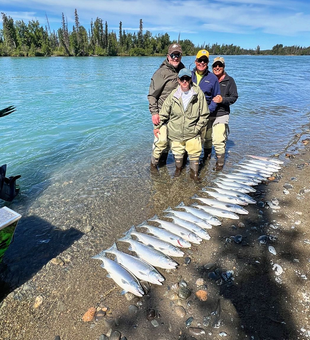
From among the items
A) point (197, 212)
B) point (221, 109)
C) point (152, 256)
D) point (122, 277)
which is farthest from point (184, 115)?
point (122, 277)

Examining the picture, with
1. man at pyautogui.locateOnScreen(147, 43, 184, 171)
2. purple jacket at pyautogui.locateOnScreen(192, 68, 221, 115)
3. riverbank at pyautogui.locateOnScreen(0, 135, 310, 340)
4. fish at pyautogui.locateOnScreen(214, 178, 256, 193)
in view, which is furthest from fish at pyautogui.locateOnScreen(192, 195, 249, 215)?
purple jacket at pyautogui.locateOnScreen(192, 68, 221, 115)

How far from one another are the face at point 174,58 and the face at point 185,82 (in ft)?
1.97

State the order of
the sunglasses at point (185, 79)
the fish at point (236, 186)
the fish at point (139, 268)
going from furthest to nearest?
the fish at point (236, 186)
the sunglasses at point (185, 79)
the fish at point (139, 268)

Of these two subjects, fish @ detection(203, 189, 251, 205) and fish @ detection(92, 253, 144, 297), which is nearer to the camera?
fish @ detection(92, 253, 144, 297)

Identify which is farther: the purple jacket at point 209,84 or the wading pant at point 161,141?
the wading pant at point 161,141

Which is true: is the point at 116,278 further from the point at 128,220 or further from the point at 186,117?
the point at 186,117

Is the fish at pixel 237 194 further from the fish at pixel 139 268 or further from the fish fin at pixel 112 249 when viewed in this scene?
the fish fin at pixel 112 249

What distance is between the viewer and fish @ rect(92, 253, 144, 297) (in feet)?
9.68

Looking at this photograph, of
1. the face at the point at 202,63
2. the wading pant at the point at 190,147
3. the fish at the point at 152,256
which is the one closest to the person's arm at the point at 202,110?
the wading pant at the point at 190,147

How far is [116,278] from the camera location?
3.11 m

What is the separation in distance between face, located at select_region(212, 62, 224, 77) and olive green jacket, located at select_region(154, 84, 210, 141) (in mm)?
982

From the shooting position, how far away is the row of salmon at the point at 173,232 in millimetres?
3172

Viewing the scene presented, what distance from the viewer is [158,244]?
3668 mm

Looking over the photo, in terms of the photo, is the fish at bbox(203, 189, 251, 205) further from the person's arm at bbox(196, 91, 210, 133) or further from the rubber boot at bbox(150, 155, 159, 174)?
the rubber boot at bbox(150, 155, 159, 174)
